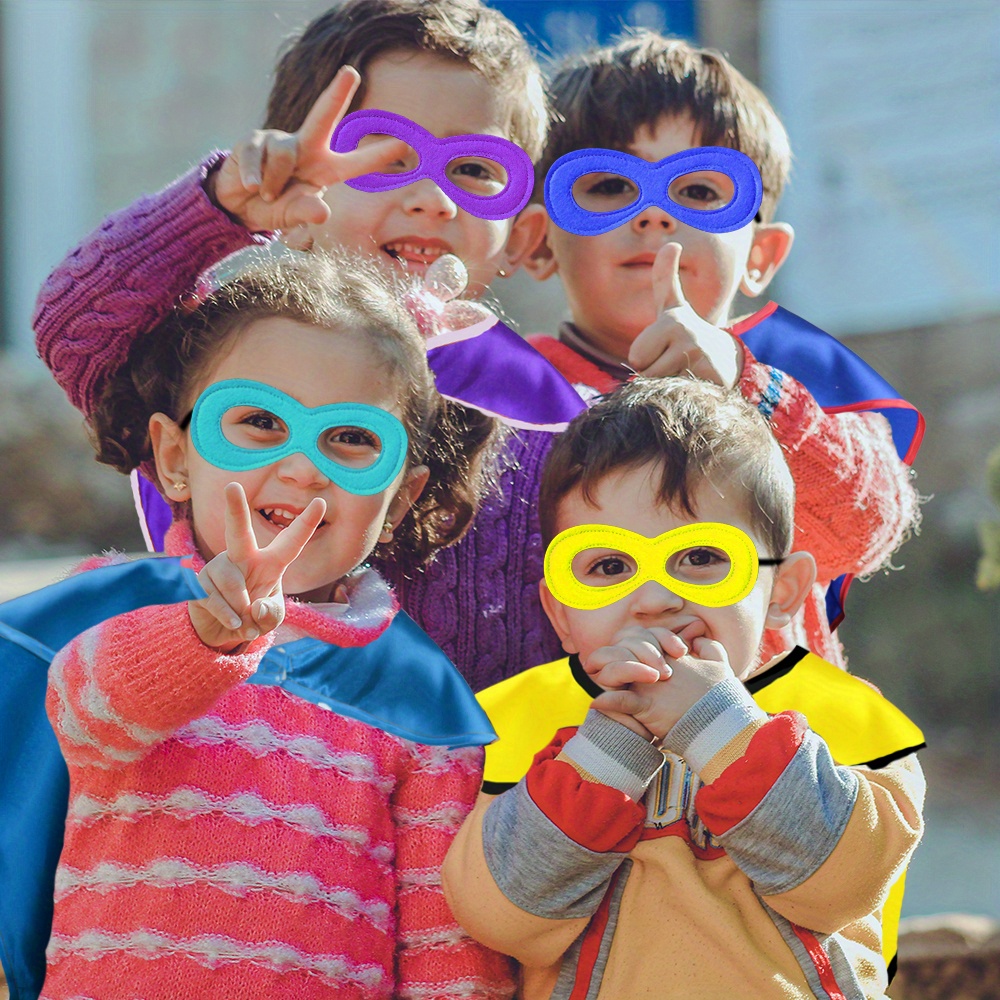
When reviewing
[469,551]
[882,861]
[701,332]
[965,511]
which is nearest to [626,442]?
[701,332]

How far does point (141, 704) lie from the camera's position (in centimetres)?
140

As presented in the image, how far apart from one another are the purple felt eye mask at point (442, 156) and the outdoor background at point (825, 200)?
3.80 meters

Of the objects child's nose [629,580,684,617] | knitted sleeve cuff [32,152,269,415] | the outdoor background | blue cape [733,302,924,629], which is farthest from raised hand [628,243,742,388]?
the outdoor background

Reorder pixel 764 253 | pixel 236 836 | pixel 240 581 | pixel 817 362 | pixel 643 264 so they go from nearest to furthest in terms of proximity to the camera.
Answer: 1. pixel 240 581
2. pixel 236 836
3. pixel 817 362
4. pixel 643 264
5. pixel 764 253

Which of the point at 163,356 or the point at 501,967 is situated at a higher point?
the point at 163,356

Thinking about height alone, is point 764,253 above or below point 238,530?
above

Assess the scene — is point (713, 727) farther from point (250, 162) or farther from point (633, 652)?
point (250, 162)

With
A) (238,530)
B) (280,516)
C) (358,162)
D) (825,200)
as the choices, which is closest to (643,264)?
(358,162)

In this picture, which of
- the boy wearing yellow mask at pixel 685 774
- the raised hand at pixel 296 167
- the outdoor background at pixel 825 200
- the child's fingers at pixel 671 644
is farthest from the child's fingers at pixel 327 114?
the outdoor background at pixel 825 200

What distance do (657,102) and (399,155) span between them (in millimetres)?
423

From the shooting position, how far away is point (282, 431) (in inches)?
61.3

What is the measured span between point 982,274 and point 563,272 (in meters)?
4.07

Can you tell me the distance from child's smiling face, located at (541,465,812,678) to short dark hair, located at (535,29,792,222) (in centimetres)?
65

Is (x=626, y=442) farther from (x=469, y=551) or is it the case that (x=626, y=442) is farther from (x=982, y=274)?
(x=982, y=274)
